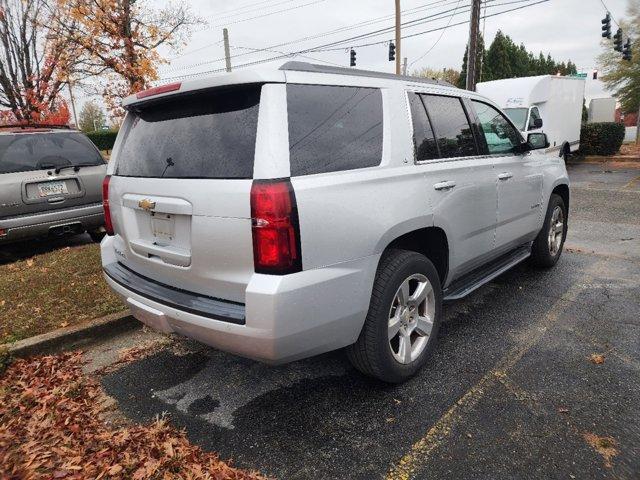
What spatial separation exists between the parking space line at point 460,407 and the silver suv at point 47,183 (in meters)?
5.10

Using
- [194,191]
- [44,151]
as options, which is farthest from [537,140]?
[44,151]

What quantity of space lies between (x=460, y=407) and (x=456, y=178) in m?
1.53

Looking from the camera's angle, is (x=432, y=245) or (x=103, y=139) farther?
(x=103, y=139)

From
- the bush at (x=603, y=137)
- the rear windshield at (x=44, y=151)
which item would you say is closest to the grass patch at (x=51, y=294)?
the rear windshield at (x=44, y=151)

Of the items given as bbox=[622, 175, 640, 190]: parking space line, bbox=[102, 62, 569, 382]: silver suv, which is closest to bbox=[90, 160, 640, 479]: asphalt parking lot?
Answer: bbox=[102, 62, 569, 382]: silver suv

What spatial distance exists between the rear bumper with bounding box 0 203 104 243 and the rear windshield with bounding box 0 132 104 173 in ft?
1.90

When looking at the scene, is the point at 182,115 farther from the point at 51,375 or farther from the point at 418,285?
the point at 51,375

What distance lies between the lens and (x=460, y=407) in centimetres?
271

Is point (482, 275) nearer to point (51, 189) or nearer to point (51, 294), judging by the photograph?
point (51, 294)

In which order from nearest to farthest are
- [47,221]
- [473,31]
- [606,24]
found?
[47,221] → [473,31] → [606,24]

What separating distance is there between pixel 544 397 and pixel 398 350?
2.95 ft

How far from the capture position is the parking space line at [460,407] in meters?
2.26

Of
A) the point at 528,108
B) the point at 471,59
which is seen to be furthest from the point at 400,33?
the point at 528,108

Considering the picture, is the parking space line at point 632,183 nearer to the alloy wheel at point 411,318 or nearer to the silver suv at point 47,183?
the alloy wheel at point 411,318
